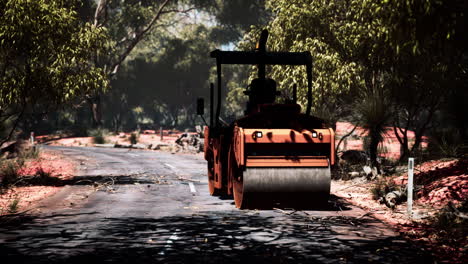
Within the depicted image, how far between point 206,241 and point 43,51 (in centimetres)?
987

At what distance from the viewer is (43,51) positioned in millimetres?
15945

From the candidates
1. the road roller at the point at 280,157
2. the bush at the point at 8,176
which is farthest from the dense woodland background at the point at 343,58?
the road roller at the point at 280,157

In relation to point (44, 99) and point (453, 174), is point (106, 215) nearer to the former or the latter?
point (44, 99)

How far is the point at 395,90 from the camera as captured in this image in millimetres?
20797

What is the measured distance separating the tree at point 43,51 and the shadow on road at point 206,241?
607cm

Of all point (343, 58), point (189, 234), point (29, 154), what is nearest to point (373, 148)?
point (343, 58)

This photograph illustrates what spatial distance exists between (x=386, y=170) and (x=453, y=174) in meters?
3.94

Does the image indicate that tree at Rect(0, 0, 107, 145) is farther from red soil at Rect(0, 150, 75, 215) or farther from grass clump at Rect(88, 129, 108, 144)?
grass clump at Rect(88, 129, 108, 144)

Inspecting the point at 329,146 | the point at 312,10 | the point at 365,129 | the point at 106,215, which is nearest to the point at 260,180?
the point at 329,146

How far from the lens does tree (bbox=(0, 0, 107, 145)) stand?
14788 mm

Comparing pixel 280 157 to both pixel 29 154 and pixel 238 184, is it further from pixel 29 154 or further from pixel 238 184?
pixel 29 154

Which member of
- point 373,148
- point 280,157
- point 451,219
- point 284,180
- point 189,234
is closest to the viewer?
point 189,234

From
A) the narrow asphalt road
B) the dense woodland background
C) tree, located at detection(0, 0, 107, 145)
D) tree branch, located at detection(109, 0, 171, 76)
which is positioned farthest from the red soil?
tree branch, located at detection(109, 0, 171, 76)

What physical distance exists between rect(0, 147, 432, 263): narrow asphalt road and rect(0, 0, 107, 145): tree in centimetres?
357
